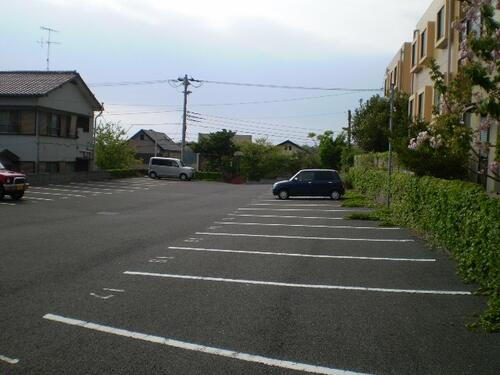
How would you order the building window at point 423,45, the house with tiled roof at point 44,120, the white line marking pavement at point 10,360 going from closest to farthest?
the white line marking pavement at point 10,360 → the building window at point 423,45 → the house with tiled roof at point 44,120

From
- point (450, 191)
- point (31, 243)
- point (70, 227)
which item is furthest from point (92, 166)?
point (450, 191)

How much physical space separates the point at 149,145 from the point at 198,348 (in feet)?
248

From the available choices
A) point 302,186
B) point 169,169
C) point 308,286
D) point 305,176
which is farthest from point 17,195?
point 169,169

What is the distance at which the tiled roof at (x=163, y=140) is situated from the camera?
7918 cm

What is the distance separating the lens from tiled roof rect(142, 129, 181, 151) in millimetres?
79175

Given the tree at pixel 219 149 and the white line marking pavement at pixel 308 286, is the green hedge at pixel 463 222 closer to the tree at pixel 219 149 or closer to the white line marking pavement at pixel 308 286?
the white line marking pavement at pixel 308 286

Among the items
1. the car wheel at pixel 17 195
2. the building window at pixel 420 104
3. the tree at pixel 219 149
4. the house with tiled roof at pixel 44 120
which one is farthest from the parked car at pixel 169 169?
the building window at pixel 420 104

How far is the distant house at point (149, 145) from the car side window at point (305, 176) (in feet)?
165

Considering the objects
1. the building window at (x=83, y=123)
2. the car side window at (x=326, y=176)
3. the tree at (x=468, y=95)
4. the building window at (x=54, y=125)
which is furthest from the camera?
the building window at (x=83, y=123)

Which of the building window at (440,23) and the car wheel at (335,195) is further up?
the building window at (440,23)

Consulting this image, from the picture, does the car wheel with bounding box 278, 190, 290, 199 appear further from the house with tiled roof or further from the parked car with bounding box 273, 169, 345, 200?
the house with tiled roof

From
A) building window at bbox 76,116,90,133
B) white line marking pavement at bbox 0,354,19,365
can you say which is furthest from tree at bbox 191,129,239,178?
white line marking pavement at bbox 0,354,19,365

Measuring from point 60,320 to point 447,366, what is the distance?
3945mm

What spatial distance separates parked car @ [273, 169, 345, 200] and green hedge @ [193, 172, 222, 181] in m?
23.2
